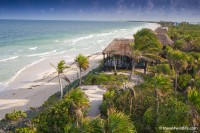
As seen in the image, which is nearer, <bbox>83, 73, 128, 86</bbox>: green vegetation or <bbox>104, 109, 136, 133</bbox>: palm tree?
<bbox>104, 109, 136, 133</bbox>: palm tree

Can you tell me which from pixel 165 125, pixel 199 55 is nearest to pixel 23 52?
pixel 199 55

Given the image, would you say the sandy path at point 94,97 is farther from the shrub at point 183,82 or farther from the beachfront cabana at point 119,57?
the beachfront cabana at point 119,57

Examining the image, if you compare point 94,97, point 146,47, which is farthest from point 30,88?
point 146,47

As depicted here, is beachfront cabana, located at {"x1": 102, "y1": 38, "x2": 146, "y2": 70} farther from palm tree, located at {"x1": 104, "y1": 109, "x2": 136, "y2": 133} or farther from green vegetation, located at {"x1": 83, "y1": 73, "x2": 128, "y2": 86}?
palm tree, located at {"x1": 104, "y1": 109, "x2": 136, "y2": 133}

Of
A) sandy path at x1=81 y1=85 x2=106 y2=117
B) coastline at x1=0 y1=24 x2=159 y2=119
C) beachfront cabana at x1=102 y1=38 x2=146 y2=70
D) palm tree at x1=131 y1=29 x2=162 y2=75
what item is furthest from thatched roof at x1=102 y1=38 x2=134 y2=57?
sandy path at x1=81 y1=85 x2=106 y2=117

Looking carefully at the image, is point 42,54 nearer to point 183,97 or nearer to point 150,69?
point 150,69

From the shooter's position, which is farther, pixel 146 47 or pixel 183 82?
pixel 146 47

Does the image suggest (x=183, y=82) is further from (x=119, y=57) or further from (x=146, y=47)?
(x=119, y=57)

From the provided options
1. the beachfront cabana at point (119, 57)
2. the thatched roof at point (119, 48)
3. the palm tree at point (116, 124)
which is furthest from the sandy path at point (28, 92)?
the palm tree at point (116, 124)
